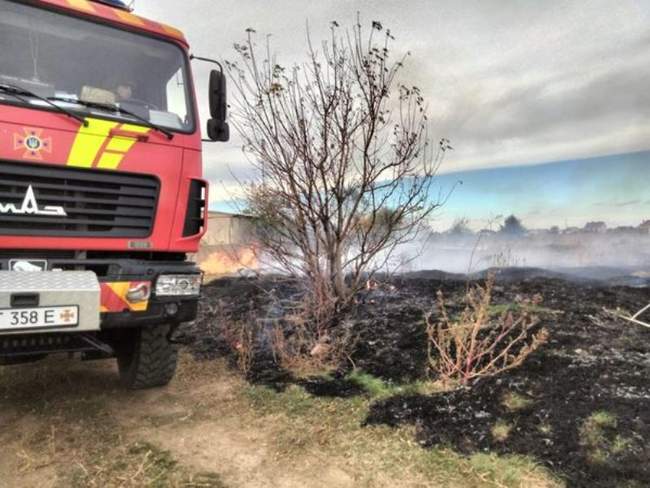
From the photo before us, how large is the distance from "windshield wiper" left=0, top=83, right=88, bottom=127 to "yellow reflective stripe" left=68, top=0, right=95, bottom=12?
34.8 inches

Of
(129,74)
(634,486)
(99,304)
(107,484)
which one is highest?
(129,74)

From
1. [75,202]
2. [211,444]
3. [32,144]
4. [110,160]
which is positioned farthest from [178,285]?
[32,144]

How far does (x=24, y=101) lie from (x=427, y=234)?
16.3 ft

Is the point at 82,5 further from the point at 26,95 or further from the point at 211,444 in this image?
the point at 211,444

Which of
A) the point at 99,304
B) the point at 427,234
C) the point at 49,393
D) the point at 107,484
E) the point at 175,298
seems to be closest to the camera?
the point at 107,484

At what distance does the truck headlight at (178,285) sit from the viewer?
357 centimetres

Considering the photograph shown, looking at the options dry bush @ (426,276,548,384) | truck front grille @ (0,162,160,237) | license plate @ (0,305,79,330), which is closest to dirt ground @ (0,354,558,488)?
dry bush @ (426,276,548,384)

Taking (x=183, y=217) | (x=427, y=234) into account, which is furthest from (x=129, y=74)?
(x=427, y=234)

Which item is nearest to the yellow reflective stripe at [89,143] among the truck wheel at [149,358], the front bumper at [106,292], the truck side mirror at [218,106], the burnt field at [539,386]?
the front bumper at [106,292]

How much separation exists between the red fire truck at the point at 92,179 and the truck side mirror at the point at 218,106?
29 centimetres

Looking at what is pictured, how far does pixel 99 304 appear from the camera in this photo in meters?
3.19

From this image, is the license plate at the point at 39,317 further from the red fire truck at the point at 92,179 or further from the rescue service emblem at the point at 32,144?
the rescue service emblem at the point at 32,144

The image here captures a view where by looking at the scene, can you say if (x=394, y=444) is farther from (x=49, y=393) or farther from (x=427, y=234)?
(x=427, y=234)

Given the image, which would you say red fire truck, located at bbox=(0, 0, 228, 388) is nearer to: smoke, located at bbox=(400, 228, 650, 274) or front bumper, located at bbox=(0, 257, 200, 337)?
front bumper, located at bbox=(0, 257, 200, 337)
